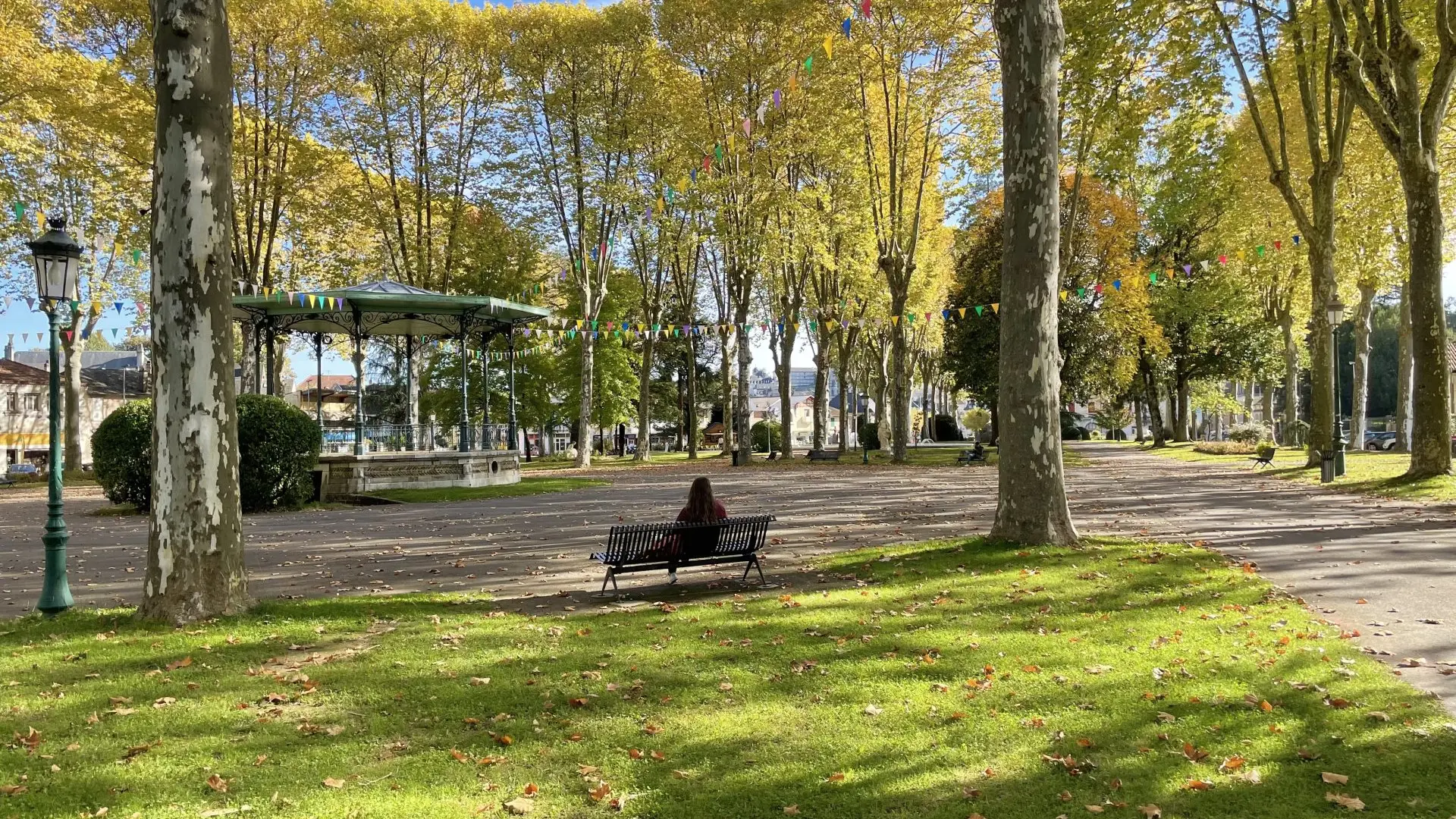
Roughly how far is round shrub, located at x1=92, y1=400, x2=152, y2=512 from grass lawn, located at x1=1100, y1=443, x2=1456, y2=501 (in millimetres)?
23729

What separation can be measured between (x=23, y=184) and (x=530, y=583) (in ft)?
101

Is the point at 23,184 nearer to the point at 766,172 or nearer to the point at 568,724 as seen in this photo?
the point at 766,172

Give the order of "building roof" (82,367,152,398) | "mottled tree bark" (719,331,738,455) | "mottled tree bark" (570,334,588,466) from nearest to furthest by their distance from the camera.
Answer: "mottled tree bark" (570,334,588,466) → "mottled tree bark" (719,331,738,455) → "building roof" (82,367,152,398)

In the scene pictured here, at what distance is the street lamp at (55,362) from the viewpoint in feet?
26.2

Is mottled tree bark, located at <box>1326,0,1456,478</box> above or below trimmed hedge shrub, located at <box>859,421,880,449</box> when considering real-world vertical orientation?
above

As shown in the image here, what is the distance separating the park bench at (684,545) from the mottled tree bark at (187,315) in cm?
343

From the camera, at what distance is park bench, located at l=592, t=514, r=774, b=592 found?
8781 millimetres

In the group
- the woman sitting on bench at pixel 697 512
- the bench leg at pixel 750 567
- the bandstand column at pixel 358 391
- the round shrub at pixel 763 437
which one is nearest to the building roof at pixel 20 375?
the bandstand column at pixel 358 391

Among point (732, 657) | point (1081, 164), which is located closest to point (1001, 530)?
point (732, 657)

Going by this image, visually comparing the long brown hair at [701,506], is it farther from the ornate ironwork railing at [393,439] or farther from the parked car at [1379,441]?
the parked car at [1379,441]

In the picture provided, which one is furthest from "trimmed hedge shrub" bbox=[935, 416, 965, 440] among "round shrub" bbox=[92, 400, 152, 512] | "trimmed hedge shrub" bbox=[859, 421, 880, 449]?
"round shrub" bbox=[92, 400, 152, 512]

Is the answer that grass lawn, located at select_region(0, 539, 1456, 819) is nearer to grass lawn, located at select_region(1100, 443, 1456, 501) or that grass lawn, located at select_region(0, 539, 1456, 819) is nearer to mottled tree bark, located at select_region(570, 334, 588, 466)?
grass lawn, located at select_region(1100, 443, 1456, 501)

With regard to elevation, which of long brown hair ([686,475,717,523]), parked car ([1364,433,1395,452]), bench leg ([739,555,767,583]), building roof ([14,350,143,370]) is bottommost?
parked car ([1364,433,1395,452])

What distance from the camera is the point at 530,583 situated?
31.2 feet
